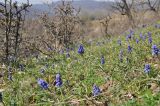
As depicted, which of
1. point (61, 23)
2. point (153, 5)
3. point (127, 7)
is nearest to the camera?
point (61, 23)

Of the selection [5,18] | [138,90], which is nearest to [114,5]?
[5,18]

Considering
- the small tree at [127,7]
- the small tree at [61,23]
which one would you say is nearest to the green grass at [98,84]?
the small tree at [61,23]

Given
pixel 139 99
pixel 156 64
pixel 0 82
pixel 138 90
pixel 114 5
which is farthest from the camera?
pixel 114 5

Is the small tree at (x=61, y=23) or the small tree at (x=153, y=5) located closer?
the small tree at (x=61, y=23)

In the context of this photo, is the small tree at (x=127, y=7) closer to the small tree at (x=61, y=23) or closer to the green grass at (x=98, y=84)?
the small tree at (x=61, y=23)

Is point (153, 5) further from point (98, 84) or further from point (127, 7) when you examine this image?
point (98, 84)

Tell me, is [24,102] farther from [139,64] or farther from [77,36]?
[77,36]

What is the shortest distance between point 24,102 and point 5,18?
5754 mm

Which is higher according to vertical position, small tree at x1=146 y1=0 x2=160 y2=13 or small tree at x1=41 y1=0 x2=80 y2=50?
small tree at x1=146 y1=0 x2=160 y2=13

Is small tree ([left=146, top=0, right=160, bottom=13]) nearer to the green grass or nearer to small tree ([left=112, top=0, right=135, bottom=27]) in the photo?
small tree ([left=112, top=0, right=135, bottom=27])

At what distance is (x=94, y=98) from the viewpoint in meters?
5.16

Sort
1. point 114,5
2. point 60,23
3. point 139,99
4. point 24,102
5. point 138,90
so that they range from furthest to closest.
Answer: point 114,5 < point 60,23 < point 24,102 < point 138,90 < point 139,99

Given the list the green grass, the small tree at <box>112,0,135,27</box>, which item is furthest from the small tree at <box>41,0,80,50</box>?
the small tree at <box>112,0,135,27</box>

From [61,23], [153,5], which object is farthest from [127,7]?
[61,23]
